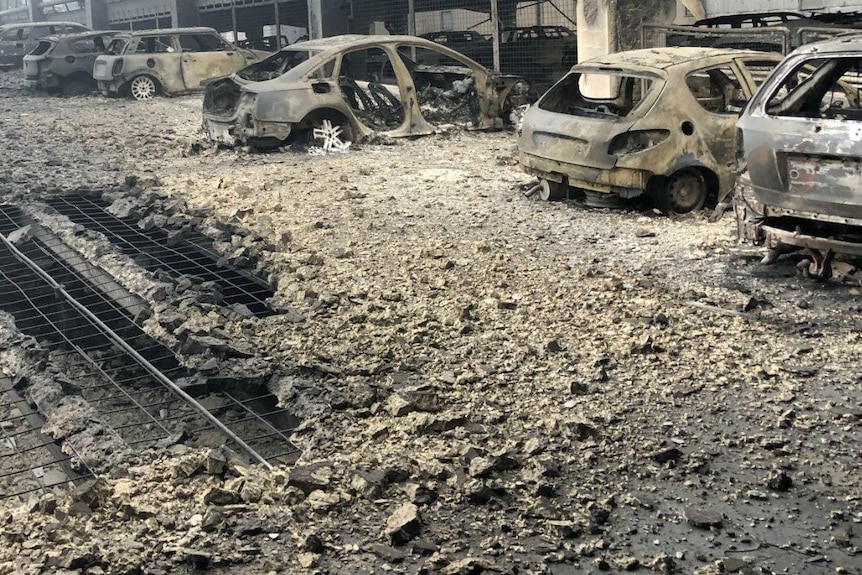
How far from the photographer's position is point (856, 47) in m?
6.45

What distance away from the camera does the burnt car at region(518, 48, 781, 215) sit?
333 inches

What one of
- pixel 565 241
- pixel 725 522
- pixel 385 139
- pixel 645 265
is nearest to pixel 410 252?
pixel 565 241

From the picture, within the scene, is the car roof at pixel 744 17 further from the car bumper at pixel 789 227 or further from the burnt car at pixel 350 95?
the car bumper at pixel 789 227

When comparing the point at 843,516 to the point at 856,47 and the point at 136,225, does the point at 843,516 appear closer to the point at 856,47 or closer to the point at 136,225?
the point at 856,47

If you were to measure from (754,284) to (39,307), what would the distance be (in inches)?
208

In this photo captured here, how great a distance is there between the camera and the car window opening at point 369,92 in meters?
13.7

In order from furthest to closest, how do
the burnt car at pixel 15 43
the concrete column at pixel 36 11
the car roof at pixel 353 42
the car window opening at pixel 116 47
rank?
the concrete column at pixel 36 11 < the burnt car at pixel 15 43 < the car window opening at pixel 116 47 < the car roof at pixel 353 42

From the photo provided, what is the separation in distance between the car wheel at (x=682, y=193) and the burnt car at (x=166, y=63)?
1495cm

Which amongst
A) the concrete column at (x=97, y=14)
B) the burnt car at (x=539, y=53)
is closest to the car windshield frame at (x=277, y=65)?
the burnt car at (x=539, y=53)

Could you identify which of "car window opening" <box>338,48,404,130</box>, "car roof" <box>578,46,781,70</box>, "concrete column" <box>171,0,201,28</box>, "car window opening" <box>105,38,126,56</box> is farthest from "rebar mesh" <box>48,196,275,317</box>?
"concrete column" <box>171,0,201,28</box>

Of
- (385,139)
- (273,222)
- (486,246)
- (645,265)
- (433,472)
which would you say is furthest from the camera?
(385,139)

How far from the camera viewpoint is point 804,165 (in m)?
6.27

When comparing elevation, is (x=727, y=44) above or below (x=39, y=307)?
above

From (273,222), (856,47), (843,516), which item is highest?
(856,47)
